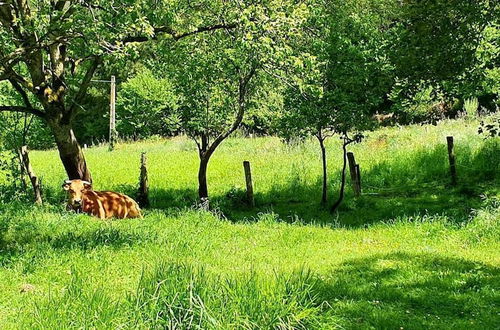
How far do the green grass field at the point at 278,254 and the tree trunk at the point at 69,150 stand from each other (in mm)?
1493

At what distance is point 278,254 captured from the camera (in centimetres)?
824

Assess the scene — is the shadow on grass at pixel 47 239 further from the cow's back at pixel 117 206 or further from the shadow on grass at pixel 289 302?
the shadow on grass at pixel 289 302

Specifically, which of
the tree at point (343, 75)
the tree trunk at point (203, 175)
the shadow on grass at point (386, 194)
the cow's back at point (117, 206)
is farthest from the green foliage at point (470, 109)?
the cow's back at point (117, 206)

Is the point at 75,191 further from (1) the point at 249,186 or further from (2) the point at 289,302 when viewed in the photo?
(2) the point at 289,302

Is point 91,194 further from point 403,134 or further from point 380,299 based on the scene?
point 403,134

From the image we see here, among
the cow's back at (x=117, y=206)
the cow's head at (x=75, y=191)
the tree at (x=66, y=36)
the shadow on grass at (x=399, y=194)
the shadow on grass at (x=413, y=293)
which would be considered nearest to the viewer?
the shadow on grass at (x=413, y=293)

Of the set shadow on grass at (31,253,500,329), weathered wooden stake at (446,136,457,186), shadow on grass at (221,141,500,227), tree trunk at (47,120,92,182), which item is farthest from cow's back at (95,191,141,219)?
weathered wooden stake at (446,136,457,186)

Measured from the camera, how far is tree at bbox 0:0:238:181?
24.8 feet

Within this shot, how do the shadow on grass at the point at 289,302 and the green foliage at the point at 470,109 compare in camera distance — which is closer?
the shadow on grass at the point at 289,302

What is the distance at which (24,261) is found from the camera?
22.5 ft

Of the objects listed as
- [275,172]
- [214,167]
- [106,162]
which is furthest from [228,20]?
[106,162]

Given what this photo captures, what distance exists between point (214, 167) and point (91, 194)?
341 inches

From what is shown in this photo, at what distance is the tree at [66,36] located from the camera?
7.57 meters

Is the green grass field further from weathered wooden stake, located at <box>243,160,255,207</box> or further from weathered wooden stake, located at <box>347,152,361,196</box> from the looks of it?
weathered wooden stake, located at <box>347,152,361,196</box>
